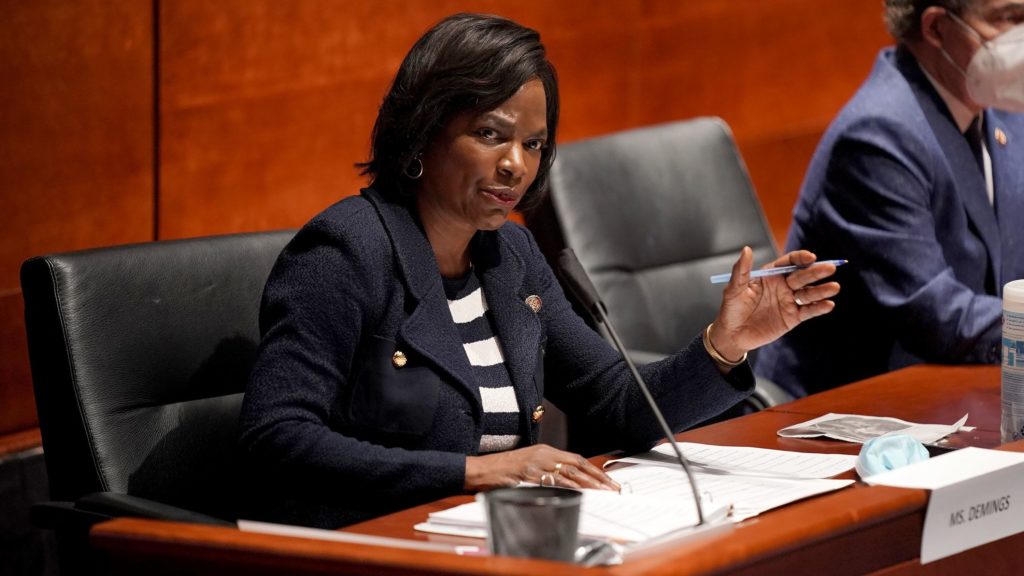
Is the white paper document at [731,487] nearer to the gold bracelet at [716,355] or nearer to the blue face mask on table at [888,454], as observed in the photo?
the blue face mask on table at [888,454]

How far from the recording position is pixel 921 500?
161 centimetres

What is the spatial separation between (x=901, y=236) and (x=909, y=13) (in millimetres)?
540

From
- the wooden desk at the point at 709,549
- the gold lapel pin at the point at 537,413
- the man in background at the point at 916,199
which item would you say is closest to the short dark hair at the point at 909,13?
the man in background at the point at 916,199

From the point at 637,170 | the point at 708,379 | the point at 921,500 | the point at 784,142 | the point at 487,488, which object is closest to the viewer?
the point at 921,500

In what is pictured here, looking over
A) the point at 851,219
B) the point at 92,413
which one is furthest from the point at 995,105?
the point at 92,413

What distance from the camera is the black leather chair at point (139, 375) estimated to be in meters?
1.90

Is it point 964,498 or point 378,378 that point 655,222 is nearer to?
point 378,378

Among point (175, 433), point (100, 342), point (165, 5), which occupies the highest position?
point (165, 5)

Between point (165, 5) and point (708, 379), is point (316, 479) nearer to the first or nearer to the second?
point (708, 379)

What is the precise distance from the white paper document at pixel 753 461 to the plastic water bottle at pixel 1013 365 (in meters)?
0.27

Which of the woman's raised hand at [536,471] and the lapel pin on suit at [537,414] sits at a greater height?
the woman's raised hand at [536,471]

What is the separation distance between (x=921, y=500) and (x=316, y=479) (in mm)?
748

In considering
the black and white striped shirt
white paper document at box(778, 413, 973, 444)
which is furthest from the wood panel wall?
white paper document at box(778, 413, 973, 444)

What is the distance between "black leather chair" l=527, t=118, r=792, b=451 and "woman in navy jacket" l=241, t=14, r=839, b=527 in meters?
0.72
